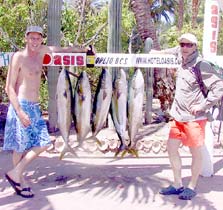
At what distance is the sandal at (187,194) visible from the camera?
5.18 metres

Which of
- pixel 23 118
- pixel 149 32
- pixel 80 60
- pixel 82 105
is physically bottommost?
pixel 23 118

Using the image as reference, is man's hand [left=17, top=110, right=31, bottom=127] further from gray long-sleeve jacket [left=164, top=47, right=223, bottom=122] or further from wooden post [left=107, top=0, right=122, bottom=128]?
wooden post [left=107, top=0, right=122, bottom=128]

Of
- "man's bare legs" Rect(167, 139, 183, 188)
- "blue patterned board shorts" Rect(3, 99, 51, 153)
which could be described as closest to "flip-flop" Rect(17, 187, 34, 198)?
"blue patterned board shorts" Rect(3, 99, 51, 153)

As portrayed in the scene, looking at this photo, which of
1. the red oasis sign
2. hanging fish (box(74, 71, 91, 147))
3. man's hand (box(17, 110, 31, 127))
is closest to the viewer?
man's hand (box(17, 110, 31, 127))

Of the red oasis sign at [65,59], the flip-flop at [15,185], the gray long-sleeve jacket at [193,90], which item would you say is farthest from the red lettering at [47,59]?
the gray long-sleeve jacket at [193,90]

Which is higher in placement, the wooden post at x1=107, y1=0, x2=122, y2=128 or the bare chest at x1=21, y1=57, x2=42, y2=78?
the wooden post at x1=107, y1=0, x2=122, y2=128

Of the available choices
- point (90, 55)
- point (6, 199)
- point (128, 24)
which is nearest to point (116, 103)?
point (90, 55)

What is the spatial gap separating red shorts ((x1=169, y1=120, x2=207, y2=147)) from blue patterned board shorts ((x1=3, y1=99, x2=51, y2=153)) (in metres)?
1.47

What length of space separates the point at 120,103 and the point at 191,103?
30.9 inches

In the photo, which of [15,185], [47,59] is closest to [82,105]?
[47,59]

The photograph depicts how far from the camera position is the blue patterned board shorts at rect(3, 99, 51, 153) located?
4.99m

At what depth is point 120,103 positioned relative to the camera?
5.04 m

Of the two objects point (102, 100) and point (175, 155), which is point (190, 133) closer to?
point (175, 155)

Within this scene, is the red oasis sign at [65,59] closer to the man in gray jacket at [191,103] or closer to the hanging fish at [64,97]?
the hanging fish at [64,97]
